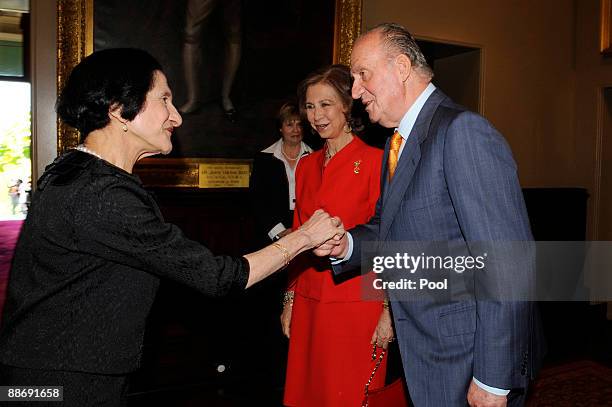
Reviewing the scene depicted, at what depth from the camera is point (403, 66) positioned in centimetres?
207

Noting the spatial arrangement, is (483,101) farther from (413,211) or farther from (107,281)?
(107,281)

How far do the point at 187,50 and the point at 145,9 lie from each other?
437 mm

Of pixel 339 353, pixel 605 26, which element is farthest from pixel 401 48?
pixel 605 26

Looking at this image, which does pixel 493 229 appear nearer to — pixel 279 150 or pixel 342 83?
pixel 342 83

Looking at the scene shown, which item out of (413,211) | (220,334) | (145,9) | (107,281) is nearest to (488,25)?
(145,9)

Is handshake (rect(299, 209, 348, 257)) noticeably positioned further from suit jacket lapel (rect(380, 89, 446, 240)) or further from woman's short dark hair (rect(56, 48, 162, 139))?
woman's short dark hair (rect(56, 48, 162, 139))

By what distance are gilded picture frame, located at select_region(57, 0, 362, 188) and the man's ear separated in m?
2.84

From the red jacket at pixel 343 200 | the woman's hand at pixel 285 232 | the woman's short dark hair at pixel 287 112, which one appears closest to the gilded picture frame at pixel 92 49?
the woman's short dark hair at pixel 287 112

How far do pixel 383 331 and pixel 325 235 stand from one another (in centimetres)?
59

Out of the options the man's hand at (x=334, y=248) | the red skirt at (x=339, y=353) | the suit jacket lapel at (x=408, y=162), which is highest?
the suit jacket lapel at (x=408, y=162)

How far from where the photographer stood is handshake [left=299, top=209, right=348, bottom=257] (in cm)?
223

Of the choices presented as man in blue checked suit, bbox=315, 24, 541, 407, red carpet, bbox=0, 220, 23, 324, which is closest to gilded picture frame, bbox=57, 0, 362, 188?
red carpet, bbox=0, 220, 23, 324

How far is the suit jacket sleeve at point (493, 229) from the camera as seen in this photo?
5.43 ft

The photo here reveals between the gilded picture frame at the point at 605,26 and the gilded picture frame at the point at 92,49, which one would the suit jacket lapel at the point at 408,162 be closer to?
the gilded picture frame at the point at 92,49
